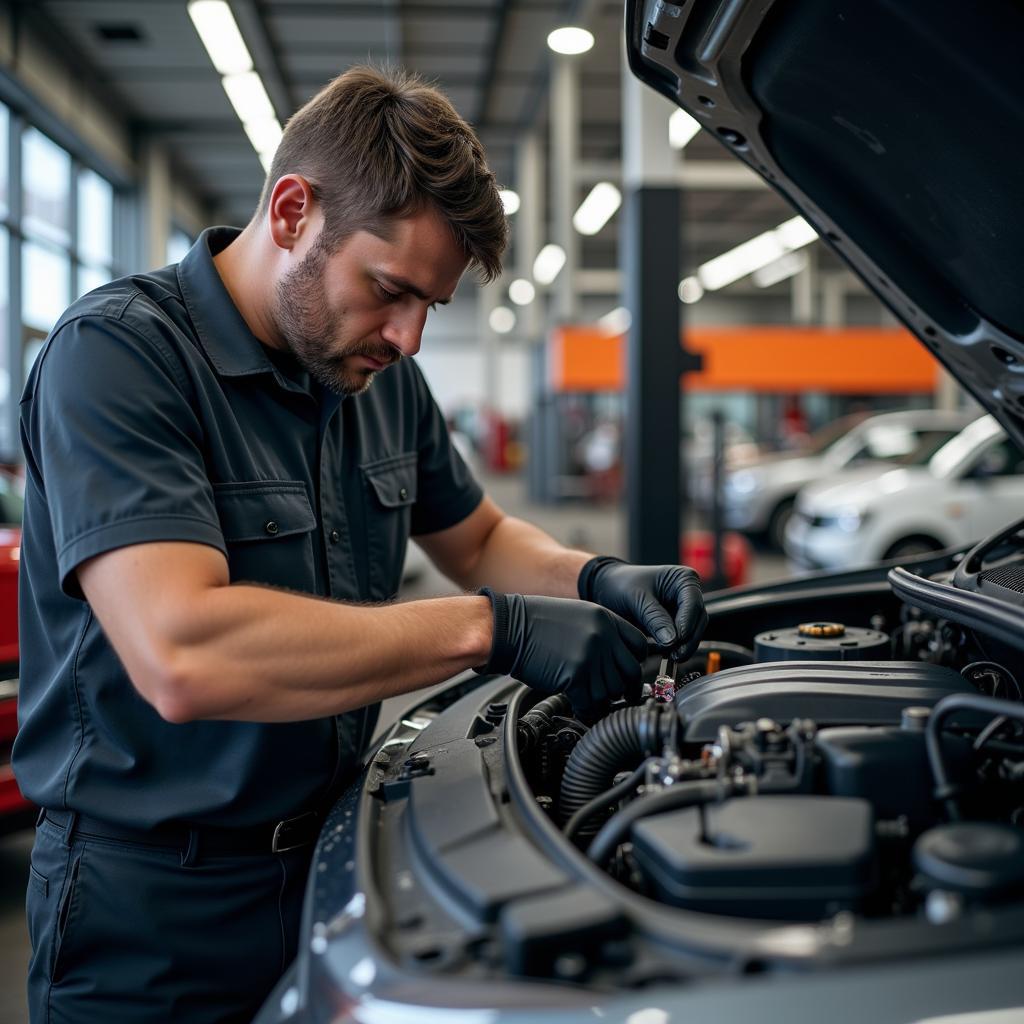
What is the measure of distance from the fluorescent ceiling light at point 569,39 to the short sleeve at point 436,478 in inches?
211

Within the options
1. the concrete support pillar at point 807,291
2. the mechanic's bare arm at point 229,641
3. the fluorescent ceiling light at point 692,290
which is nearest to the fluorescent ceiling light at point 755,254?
the fluorescent ceiling light at point 692,290

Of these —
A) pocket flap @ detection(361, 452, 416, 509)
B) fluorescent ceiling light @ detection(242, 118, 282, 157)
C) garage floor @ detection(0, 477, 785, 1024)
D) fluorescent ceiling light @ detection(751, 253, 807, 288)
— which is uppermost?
fluorescent ceiling light @ detection(751, 253, 807, 288)

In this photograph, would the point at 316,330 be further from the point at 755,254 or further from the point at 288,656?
the point at 755,254

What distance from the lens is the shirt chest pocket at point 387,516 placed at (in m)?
1.51

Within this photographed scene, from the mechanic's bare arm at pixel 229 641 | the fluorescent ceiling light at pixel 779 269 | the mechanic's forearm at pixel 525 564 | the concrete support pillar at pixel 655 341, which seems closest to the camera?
the mechanic's bare arm at pixel 229 641

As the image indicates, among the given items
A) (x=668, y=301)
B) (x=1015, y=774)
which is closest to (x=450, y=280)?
(x=1015, y=774)

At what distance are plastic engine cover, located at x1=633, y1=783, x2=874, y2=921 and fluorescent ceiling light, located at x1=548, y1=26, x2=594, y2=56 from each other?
6.33 m

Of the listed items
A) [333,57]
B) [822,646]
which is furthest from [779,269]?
[822,646]

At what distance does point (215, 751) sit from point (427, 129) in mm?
811

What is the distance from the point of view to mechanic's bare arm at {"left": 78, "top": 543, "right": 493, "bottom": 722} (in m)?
0.97

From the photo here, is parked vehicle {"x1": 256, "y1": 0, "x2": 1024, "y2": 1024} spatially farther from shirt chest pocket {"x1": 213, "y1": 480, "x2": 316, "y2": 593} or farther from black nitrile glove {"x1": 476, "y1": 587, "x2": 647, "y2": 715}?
shirt chest pocket {"x1": 213, "y1": 480, "x2": 316, "y2": 593}

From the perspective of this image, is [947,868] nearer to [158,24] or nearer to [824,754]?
[824,754]

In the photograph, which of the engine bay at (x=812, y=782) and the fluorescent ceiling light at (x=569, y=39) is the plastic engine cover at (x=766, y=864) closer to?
the engine bay at (x=812, y=782)

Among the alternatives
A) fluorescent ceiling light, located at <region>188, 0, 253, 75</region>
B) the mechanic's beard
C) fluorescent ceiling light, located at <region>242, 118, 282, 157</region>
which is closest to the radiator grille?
the mechanic's beard
